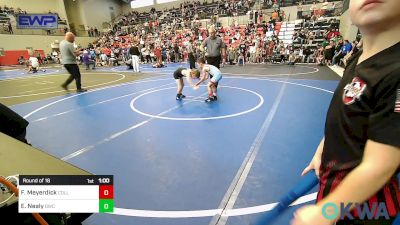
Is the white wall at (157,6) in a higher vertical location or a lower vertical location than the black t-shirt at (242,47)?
higher

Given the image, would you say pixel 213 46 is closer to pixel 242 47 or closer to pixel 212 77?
pixel 212 77

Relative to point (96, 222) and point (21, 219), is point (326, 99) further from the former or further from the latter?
point (21, 219)

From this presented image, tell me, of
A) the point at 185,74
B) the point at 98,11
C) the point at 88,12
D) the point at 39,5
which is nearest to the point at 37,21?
the point at 39,5

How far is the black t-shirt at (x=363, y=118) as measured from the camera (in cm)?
70

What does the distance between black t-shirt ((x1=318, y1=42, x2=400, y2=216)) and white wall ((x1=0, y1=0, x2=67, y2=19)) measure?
116 ft

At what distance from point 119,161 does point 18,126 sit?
1.24m

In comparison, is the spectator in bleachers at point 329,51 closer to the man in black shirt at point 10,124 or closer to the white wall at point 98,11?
the man in black shirt at point 10,124

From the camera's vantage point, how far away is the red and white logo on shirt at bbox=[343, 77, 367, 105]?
0.82 meters

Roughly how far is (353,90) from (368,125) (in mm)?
136

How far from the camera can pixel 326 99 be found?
6.07 meters

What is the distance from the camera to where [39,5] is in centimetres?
2944

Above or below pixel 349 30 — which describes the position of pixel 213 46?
below

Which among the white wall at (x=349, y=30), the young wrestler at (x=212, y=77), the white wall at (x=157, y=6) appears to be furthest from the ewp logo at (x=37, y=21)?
the white wall at (x=349, y=30)

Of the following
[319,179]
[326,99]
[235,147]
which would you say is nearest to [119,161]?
[235,147]
